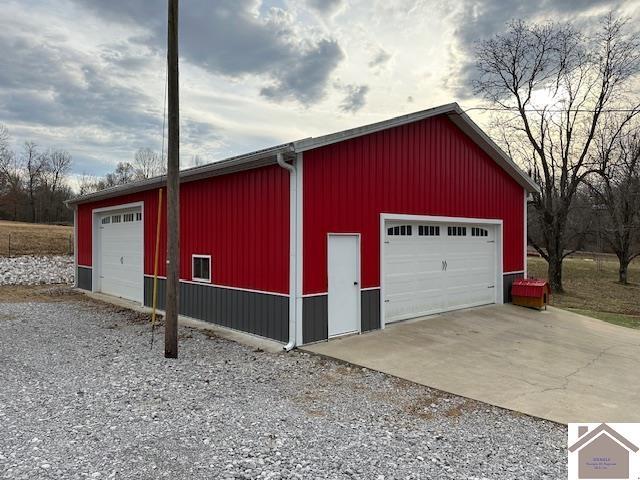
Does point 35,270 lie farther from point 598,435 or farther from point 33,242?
point 598,435

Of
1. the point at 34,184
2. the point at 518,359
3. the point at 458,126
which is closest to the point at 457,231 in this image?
the point at 458,126

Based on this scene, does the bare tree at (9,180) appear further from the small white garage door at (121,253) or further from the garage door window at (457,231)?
the garage door window at (457,231)

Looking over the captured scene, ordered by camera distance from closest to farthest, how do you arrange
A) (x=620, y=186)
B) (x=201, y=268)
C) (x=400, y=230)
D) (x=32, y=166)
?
(x=400, y=230), (x=201, y=268), (x=620, y=186), (x=32, y=166)

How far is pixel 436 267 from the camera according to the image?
31.3ft

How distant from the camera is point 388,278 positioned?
8406 millimetres

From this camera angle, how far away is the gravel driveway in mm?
3324

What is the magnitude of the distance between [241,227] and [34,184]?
51753 millimetres

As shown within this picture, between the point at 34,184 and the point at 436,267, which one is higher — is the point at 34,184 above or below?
above

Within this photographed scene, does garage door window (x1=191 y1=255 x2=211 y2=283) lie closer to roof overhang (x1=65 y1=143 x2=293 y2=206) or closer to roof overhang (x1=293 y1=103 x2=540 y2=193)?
roof overhang (x1=65 y1=143 x2=293 y2=206)

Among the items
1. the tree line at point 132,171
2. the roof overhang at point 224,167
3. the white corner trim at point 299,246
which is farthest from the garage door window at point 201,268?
the tree line at point 132,171

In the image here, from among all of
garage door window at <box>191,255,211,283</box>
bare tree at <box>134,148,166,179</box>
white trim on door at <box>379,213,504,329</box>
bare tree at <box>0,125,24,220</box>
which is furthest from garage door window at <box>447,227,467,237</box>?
bare tree at <box>0,125,24,220</box>

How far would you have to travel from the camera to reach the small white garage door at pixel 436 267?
8594mm

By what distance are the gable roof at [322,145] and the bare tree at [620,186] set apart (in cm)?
1117

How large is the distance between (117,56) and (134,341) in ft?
20.3
